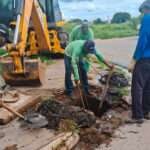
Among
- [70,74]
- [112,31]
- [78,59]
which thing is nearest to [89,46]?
[78,59]

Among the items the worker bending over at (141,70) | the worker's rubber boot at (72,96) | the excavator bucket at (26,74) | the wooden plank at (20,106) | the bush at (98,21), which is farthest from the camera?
the bush at (98,21)

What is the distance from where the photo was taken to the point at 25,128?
877 centimetres

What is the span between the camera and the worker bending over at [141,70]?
31.3ft

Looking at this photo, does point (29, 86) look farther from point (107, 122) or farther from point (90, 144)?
point (90, 144)

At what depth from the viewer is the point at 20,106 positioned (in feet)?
32.8

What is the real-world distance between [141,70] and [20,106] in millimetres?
2285

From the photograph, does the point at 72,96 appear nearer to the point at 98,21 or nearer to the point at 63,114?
the point at 63,114

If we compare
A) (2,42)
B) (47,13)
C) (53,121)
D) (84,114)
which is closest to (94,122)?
(84,114)

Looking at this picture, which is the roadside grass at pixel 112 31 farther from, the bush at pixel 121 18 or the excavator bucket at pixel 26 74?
the excavator bucket at pixel 26 74

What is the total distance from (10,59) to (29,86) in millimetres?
793

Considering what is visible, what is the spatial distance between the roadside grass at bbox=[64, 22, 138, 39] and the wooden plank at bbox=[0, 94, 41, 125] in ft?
67.2

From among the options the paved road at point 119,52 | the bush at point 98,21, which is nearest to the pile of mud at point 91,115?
the paved road at point 119,52

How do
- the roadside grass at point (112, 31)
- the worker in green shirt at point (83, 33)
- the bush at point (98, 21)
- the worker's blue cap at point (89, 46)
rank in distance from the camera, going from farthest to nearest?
1. the bush at point (98, 21)
2. the roadside grass at point (112, 31)
3. the worker in green shirt at point (83, 33)
4. the worker's blue cap at point (89, 46)

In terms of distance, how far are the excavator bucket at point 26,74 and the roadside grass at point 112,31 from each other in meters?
18.0
